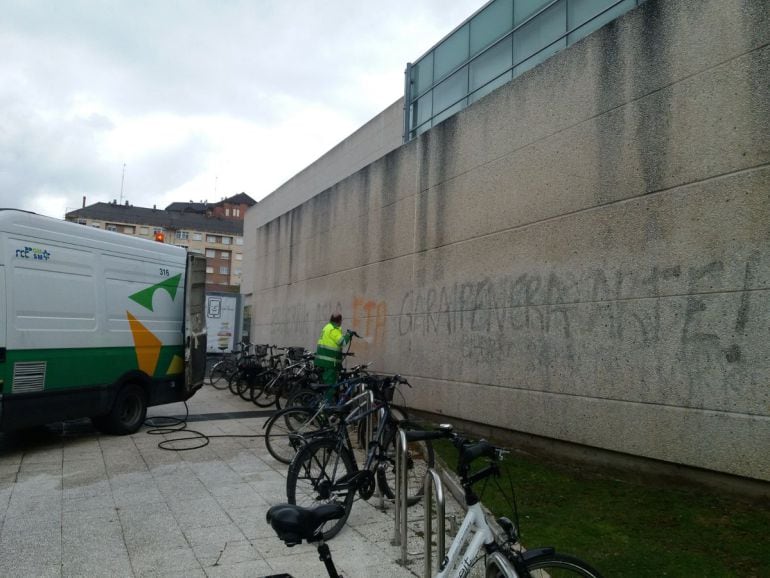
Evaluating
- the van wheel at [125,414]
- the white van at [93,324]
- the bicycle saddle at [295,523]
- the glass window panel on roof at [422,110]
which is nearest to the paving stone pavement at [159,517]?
the van wheel at [125,414]

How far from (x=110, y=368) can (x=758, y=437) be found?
25.1ft

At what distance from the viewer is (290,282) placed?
15000 mm

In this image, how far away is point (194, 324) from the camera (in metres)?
9.79

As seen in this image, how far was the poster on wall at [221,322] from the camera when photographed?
58.9 feet

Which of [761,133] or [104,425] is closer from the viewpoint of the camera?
[761,133]

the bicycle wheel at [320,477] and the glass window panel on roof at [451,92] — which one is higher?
the glass window panel on roof at [451,92]

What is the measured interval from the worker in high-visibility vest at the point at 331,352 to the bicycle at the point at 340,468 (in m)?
3.56

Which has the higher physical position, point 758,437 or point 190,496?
point 758,437

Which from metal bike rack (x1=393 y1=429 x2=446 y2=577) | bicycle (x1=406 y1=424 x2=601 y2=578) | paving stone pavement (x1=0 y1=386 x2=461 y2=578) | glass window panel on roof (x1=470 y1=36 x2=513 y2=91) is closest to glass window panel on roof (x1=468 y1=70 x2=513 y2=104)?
glass window panel on roof (x1=470 y1=36 x2=513 y2=91)

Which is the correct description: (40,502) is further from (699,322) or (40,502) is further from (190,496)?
(699,322)

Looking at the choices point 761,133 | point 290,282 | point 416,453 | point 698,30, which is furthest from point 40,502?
point 290,282

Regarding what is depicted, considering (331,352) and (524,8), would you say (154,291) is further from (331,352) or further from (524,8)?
(524,8)

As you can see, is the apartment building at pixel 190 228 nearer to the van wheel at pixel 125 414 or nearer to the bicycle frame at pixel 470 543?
the van wheel at pixel 125 414

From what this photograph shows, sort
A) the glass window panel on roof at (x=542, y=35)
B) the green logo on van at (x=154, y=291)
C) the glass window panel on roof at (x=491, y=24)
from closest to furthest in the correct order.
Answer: the glass window panel on roof at (x=542, y=35)
the glass window panel on roof at (x=491, y=24)
the green logo on van at (x=154, y=291)
